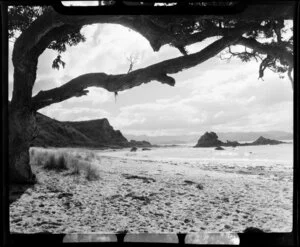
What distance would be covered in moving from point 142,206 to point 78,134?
2156 inches

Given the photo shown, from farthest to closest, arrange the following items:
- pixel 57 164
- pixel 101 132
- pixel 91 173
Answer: pixel 101 132 → pixel 57 164 → pixel 91 173

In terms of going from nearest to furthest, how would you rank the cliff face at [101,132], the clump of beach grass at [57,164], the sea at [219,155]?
1. the clump of beach grass at [57,164]
2. the sea at [219,155]
3. the cliff face at [101,132]

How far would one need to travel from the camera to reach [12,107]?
809 centimetres

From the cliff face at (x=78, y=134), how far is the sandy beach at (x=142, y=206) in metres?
40.7

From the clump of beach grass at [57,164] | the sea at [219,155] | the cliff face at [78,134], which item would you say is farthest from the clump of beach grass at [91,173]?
the cliff face at [78,134]

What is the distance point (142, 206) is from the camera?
7547mm

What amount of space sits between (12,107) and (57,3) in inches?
276

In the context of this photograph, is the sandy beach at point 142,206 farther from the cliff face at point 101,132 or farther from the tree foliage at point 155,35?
the cliff face at point 101,132

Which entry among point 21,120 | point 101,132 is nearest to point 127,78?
point 21,120

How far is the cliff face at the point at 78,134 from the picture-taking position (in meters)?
52.6

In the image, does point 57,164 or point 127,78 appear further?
point 57,164

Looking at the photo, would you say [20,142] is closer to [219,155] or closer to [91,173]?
[91,173]
